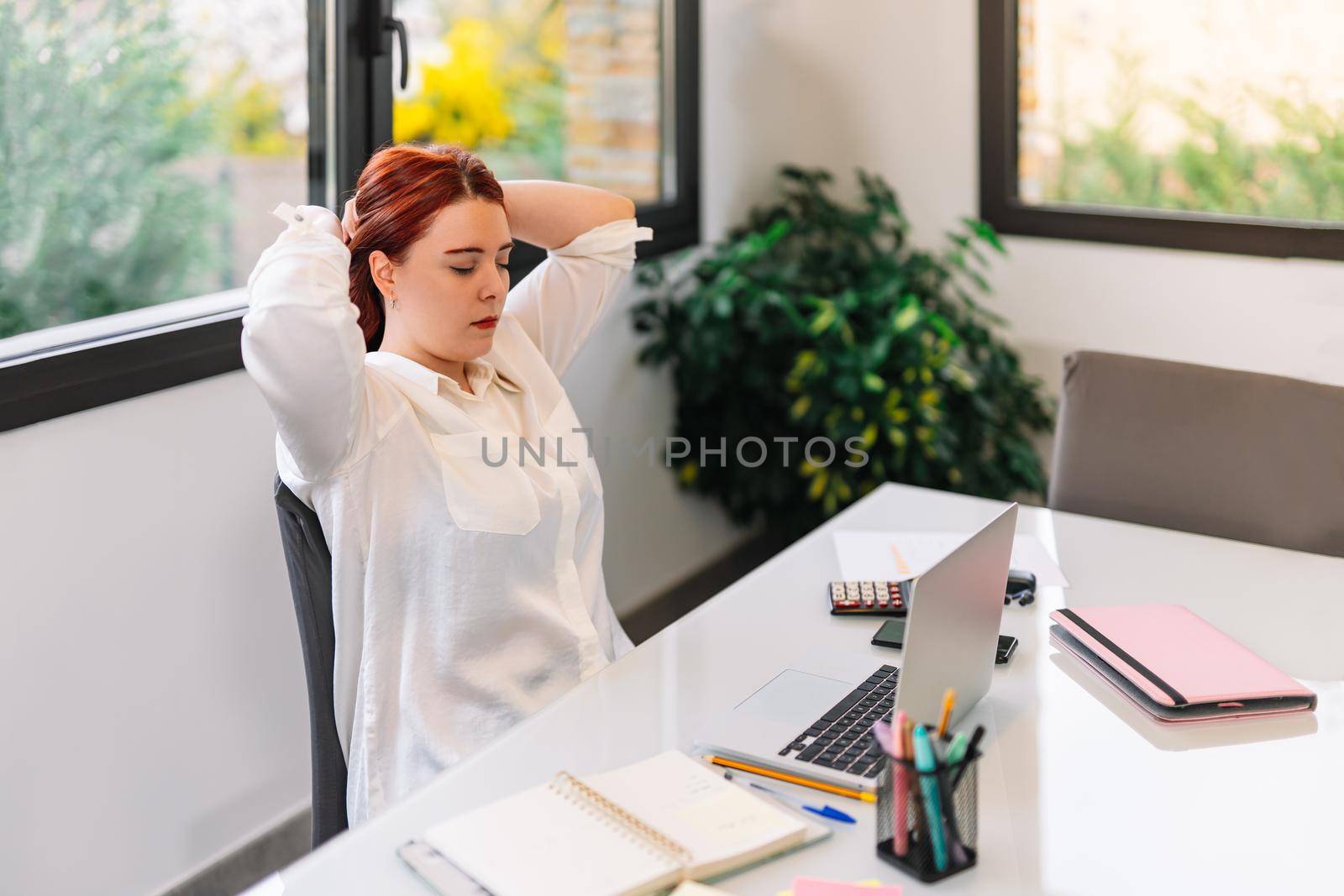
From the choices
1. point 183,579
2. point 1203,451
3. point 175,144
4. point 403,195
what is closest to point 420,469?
point 403,195

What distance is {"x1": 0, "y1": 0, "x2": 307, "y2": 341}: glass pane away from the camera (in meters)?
1.70

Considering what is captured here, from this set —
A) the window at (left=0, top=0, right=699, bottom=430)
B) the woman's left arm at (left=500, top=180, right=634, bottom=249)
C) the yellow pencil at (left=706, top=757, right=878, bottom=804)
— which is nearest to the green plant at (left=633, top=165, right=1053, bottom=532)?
the window at (left=0, top=0, right=699, bottom=430)

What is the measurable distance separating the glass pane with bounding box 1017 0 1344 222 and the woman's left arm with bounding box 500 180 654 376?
1573mm

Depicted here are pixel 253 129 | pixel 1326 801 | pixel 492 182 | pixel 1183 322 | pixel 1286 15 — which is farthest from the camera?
pixel 1183 322

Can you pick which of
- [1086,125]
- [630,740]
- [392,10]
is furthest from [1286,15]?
[630,740]

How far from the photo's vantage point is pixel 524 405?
1.68 metres

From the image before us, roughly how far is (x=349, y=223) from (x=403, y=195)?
0.30 ft

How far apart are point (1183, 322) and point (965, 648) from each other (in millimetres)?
2045

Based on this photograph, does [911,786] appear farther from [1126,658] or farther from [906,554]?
[906,554]

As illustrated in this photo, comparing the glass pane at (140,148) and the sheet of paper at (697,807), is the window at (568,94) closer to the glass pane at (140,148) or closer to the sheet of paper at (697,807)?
the glass pane at (140,148)

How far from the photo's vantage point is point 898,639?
4.61 feet

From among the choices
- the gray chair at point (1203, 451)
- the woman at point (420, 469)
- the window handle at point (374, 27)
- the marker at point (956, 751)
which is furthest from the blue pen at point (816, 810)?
the window handle at point (374, 27)

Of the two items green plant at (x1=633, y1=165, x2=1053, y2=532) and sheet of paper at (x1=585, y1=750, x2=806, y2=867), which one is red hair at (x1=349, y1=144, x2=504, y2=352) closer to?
sheet of paper at (x1=585, y1=750, x2=806, y2=867)

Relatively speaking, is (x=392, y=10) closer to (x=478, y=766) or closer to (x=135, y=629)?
(x=135, y=629)
